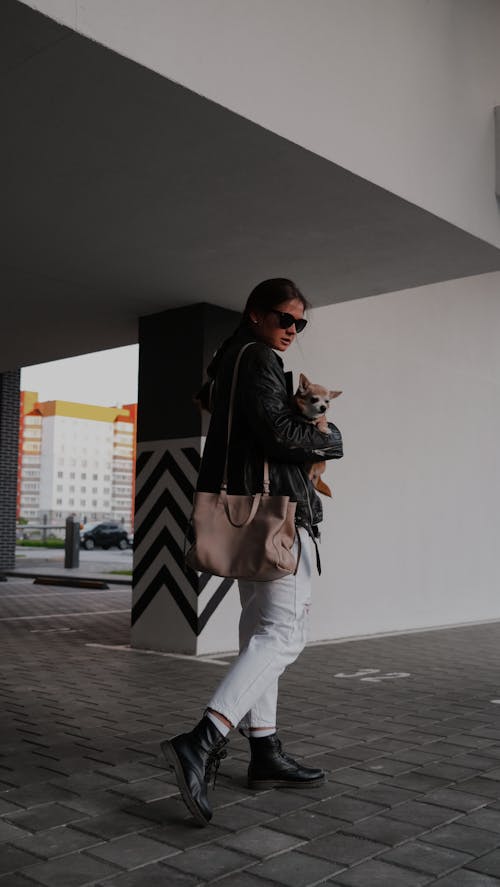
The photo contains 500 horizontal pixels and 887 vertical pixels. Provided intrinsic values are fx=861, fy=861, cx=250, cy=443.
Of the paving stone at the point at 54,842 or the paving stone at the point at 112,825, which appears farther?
the paving stone at the point at 112,825

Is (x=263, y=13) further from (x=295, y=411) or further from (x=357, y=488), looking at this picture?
(x=357, y=488)

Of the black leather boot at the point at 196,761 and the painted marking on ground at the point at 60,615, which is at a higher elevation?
the black leather boot at the point at 196,761

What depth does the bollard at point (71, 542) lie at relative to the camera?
22109 millimetres

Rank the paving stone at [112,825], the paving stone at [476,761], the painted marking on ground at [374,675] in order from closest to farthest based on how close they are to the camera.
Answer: the paving stone at [112,825]
the paving stone at [476,761]
the painted marking on ground at [374,675]

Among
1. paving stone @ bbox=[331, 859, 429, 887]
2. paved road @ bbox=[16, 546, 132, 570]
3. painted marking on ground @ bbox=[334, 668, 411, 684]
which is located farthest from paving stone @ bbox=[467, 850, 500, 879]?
paved road @ bbox=[16, 546, 132, 570]

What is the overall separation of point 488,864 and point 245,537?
1335 millimetres

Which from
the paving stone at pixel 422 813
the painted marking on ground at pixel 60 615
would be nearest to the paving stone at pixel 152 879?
the paving stone at pixel 422 813

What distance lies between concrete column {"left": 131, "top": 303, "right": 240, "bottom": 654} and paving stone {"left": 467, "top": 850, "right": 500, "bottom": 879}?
Answer: 4.87 m

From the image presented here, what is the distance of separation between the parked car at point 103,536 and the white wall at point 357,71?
35.6 m

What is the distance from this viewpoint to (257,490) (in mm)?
3297

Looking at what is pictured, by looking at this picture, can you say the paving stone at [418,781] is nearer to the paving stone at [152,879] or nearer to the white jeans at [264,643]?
the white jeans at [264,643]

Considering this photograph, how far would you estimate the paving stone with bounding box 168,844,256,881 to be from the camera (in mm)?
2643

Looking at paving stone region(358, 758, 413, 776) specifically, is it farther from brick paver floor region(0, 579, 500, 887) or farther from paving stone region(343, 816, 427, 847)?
paving stone region(343, 816, 427, 847)

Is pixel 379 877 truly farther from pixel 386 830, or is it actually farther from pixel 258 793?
pixel 258 793
